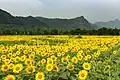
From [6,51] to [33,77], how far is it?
5509 mm

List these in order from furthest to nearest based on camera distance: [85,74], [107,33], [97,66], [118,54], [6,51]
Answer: [107,33]
[6,51]
[118,54]
[97,66]
[85,74]

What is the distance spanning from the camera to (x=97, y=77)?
5508 millimetres

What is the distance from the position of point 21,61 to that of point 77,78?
8.05 feet

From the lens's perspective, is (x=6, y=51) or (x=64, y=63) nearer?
Answer: (x=64, y=63)

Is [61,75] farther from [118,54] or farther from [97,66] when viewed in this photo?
[118,54]

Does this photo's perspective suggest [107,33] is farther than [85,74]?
Yes

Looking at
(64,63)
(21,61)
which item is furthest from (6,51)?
(64,63)

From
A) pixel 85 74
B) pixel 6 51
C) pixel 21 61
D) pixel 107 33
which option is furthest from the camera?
pixel 107 33

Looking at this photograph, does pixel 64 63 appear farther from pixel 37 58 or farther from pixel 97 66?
pixel 37 58

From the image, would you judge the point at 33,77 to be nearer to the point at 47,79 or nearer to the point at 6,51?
the point at 47,79

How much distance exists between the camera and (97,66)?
248 inches

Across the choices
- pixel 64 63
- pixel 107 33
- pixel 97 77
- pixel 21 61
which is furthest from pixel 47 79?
pixel 107 33

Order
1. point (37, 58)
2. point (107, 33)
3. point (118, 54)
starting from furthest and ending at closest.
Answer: point (107, 33), point (37, 58), point (118, 54)

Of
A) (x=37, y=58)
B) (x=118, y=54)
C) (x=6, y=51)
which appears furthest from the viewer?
(x=6, y=51)
